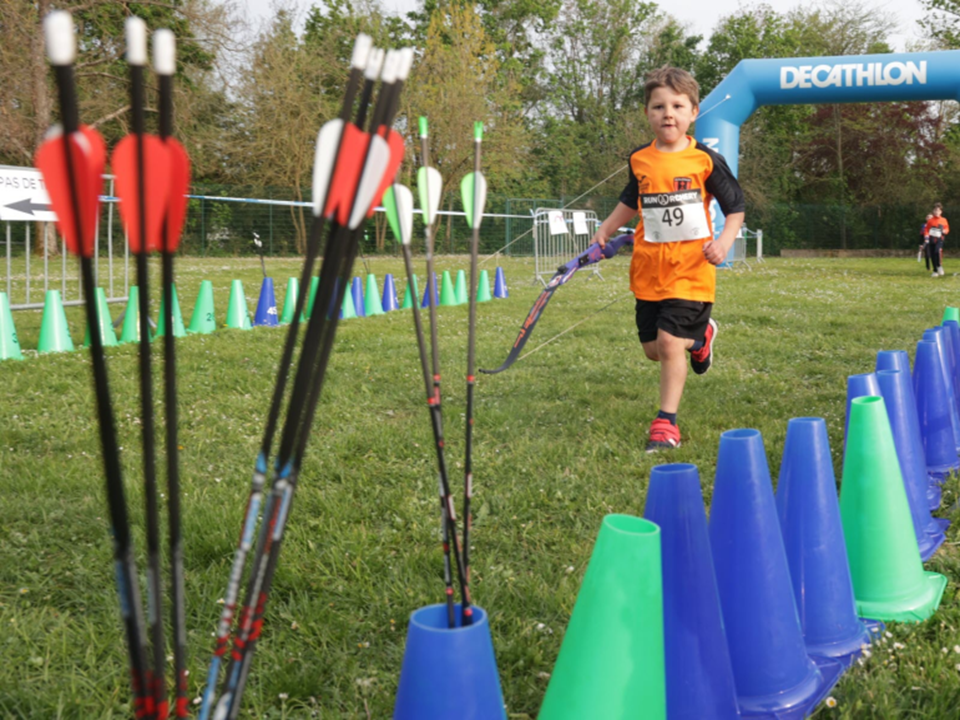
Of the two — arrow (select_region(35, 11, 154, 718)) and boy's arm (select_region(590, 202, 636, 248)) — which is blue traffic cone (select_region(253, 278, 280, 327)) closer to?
boy's arm (select_region(590, 202, 636, 248))

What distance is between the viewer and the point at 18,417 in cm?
438

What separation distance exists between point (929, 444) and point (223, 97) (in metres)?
27.0

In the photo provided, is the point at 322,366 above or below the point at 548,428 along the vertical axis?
above

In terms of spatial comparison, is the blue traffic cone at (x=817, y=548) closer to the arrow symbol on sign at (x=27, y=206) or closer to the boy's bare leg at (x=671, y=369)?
the boy's bare leg at (x=671, y=369)

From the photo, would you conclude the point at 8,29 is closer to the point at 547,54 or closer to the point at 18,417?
the point at 18,417

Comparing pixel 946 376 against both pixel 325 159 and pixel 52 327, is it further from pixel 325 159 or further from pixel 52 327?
pixel 52 327

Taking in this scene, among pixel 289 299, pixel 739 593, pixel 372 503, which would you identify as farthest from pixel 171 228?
pixel 289 299

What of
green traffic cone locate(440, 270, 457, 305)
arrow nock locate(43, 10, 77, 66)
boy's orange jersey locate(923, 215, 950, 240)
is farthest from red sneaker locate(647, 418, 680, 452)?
boy's orange jersey locate(923, 215, 950, 240)

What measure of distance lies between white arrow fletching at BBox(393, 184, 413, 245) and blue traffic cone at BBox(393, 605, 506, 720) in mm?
672

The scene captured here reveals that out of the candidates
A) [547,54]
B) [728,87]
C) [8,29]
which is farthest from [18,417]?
[547,54]

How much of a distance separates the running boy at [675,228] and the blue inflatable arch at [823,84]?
1223 centimetres

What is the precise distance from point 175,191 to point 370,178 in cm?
21

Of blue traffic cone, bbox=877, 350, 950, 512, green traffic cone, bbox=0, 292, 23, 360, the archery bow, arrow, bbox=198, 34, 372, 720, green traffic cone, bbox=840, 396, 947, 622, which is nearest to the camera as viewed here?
arrow, bbox=198, 34, 372, 720

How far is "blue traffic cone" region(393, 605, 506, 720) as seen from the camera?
54.9 inches
